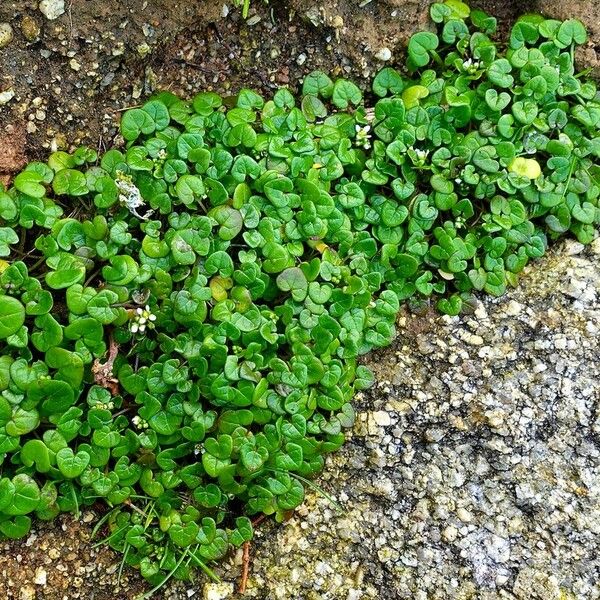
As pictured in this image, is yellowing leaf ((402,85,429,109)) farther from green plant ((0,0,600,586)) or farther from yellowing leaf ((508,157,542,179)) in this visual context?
A: yellowing leaf ((508,157,542,179))

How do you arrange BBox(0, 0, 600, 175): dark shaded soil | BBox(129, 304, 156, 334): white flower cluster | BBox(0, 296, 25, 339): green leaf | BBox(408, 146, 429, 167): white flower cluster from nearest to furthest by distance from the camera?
BBox(0, 296, 25, 339): green leaf → BBox(129, 304, 156, 334): white flower cluster → BBox(0, 0, 600, 175): dark shaded soil → BBox(408, 146, 429, 167): white flower cluster

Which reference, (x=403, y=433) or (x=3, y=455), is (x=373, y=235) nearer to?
(x=403, y=433)

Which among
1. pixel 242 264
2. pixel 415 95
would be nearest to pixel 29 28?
pixel 242 264

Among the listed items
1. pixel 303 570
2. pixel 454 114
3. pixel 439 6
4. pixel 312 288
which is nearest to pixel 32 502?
pixel 303 570

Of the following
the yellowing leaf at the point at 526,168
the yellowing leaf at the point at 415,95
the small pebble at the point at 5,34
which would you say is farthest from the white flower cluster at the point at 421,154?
the small pebble at the point at 5,34

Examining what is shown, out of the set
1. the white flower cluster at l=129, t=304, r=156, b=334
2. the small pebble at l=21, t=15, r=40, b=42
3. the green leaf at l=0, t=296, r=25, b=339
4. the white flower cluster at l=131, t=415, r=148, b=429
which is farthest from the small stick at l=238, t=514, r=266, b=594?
the small pebble at l=21, t=15, r=40, b=42

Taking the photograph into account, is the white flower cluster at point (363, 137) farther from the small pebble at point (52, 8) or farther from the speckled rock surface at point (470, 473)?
the small pebble at point (52, 8)

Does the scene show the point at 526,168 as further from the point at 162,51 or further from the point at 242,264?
the point at 162,51
